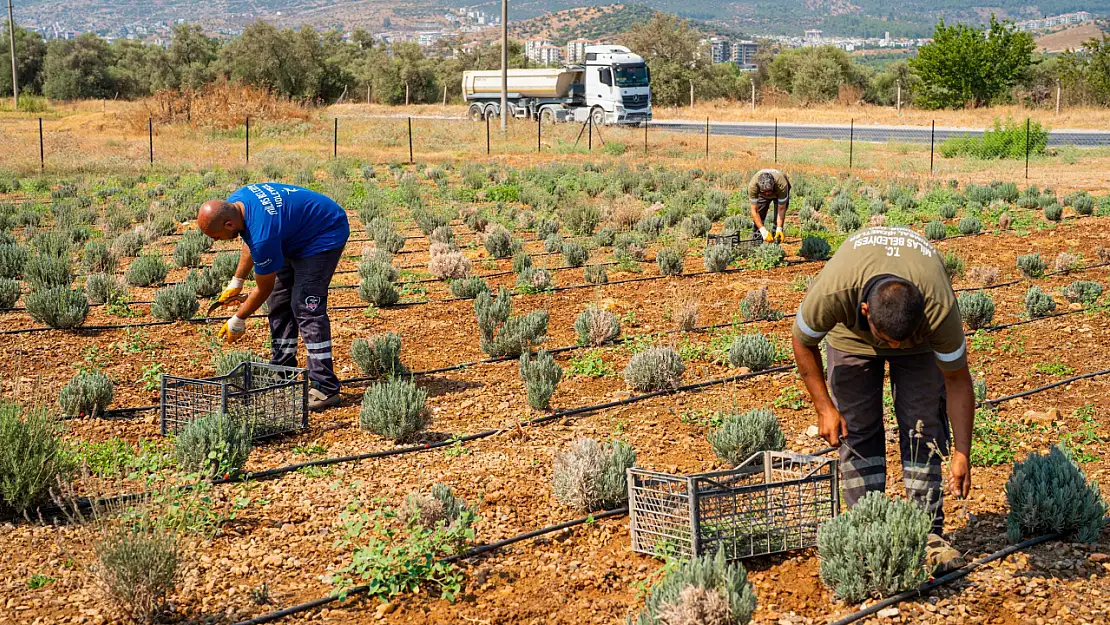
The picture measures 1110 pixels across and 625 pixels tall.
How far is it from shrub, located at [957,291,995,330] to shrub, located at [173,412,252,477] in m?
6.93

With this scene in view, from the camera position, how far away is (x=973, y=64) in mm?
54406

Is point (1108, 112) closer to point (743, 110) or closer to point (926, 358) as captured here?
point (743, 110)

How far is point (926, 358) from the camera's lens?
478 centimetres

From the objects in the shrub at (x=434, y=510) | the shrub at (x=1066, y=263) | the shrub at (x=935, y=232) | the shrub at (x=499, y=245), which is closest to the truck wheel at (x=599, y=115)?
the shrub at (x=935, y=232)

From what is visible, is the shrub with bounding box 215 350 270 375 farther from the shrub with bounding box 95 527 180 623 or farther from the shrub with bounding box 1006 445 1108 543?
the shrub with bounding box 1006 445 1108 543

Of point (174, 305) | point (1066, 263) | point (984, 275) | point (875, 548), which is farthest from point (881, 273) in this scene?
point (1066, 263)

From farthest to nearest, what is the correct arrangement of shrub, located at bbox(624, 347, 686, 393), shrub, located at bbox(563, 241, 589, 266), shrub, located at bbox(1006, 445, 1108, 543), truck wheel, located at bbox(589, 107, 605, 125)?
truck wheel, located at bbox(589, 107, 605, 125)
shrub, located at bbox(563, 241, 589, 266)
shrub, located at bbox(624, 347, 686, 393)
shrub, located at bbox(1006, 445, 1108, 543)

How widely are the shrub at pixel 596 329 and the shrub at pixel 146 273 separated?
610 centimetres

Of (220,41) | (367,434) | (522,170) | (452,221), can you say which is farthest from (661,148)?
(220,41)

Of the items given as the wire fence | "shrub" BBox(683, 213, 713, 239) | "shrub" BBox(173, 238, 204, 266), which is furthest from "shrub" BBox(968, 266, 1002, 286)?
the wire fence

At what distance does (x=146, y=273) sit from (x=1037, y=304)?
10311 mm

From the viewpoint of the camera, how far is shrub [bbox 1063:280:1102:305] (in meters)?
11.3

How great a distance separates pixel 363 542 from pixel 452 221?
47.4ft

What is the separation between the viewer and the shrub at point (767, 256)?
14.0 meters
